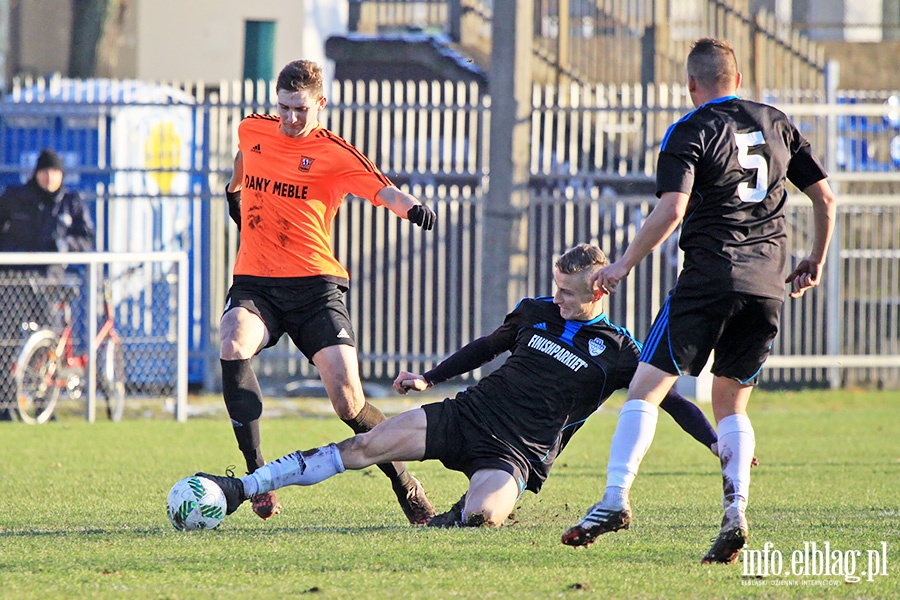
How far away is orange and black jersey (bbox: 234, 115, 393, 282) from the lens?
6930mm

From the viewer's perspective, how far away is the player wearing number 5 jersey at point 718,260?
5.32 meters

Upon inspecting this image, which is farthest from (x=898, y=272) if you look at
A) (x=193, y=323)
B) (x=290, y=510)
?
(x=290, y=510)

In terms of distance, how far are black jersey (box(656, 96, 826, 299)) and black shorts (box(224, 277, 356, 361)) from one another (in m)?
2.01

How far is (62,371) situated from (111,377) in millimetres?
571

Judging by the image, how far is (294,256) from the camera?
693 centimetres

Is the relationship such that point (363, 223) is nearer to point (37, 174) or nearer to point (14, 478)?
point (37, 174)

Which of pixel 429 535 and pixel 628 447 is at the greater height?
pixel 628 447

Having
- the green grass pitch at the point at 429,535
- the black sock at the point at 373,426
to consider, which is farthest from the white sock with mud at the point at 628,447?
the black sock at the point at 373,426

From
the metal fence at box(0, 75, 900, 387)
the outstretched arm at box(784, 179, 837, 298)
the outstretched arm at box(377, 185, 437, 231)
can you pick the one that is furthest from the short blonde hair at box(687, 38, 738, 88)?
the metal fence at box(0, 75, 900, 387)

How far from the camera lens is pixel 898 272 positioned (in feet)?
51.5

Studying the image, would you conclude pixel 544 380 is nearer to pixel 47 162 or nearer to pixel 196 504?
pixel 196 504

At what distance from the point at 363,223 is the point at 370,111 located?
1.33 meters

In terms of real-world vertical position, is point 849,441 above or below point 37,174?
below

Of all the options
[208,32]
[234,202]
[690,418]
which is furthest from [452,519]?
[208,32]
